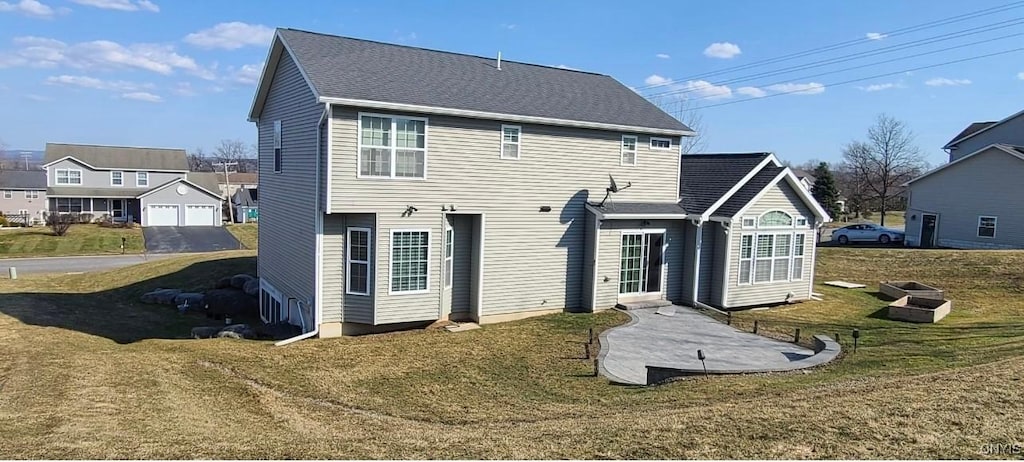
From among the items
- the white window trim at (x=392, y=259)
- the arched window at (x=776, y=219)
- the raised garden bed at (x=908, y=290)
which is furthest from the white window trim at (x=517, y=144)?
the raised garden bed at (x=908, y=290)

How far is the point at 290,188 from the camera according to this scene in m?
17.1

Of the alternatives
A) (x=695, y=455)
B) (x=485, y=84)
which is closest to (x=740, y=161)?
(x=485, y=84)

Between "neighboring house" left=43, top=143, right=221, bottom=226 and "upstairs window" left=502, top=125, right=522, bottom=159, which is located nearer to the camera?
"upstairs window" left=502, top=125, right=522, bottom=159

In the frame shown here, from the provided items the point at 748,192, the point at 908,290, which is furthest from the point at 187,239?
the point at 908,290

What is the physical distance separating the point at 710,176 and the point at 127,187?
177 feet

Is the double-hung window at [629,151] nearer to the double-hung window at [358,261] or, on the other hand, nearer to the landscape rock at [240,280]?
the double-hung window at [358,261]

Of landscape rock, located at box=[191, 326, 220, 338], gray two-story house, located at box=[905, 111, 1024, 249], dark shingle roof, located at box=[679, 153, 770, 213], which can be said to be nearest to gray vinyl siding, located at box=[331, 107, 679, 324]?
dark shingle roof, located at box=[679, 153, 770, 213]

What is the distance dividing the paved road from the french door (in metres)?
27.5

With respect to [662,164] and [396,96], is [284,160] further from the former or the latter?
[662,164]

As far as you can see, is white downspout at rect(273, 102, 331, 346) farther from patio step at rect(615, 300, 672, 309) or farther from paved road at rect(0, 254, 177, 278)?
paved road at rect(0, 254, 177, 278)

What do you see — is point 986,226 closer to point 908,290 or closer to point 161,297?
point 908,290

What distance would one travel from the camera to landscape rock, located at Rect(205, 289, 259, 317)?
2064 cm

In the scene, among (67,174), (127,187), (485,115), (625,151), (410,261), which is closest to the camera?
(410,261)

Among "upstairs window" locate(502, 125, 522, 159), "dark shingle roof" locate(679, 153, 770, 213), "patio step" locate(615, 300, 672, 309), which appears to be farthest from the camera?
"dark shingle roof" locate(679, 153, 770, 213)
